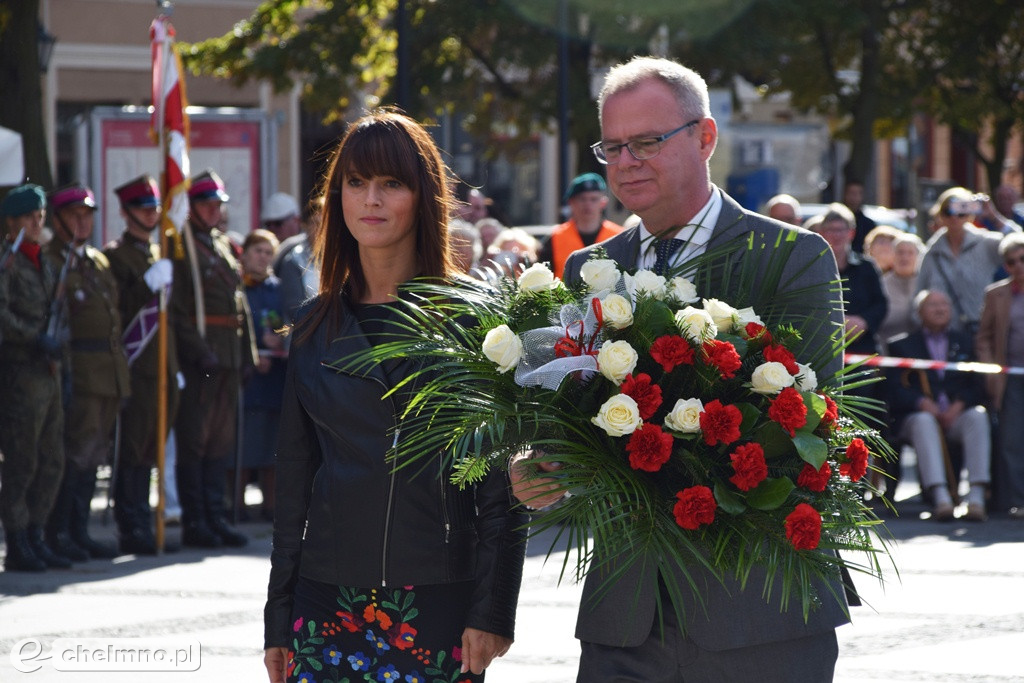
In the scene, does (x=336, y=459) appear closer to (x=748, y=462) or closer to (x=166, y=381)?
(x=748, y=462)

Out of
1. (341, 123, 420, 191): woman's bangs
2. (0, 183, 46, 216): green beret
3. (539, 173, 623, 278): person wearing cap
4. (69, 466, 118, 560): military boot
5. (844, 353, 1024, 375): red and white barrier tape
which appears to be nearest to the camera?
(341, 123, 420, 191): woman's bangs

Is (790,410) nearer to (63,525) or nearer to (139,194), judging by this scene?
(63,525)

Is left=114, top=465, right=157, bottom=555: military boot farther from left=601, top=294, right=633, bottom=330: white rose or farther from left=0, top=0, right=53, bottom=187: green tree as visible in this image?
left=601, top=294, right=633, bottom=330: white rose

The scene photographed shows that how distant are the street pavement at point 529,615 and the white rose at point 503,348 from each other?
11.5ft

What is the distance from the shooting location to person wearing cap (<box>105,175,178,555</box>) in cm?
1016

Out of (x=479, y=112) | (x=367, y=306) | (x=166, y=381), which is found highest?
(x=479, y=112)

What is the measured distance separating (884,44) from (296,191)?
1148cm

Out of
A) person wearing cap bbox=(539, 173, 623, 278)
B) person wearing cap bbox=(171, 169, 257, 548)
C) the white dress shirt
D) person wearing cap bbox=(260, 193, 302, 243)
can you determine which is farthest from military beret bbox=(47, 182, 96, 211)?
the white dress shirt

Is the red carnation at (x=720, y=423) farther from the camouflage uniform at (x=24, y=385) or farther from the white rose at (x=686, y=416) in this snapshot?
the camouflage uniform at (x=24, y=385)

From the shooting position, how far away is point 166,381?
10258mm

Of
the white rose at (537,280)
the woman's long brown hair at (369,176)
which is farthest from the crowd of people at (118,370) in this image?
the white rose at (537,280)

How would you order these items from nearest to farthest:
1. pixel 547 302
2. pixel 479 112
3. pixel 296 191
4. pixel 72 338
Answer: pixel 547 302 < pixel 72 338 < pixel 479 112 < pixel 296 191

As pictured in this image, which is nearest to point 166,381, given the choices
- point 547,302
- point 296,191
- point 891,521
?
point 891,521

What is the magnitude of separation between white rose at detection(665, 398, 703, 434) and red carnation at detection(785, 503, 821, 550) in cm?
25
